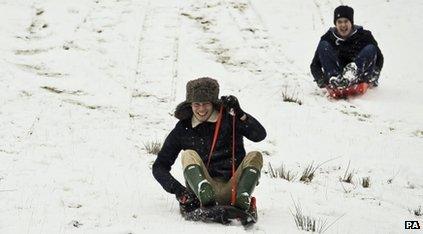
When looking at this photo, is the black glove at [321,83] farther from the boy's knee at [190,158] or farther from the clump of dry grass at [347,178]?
the boy's knee at [190,158]

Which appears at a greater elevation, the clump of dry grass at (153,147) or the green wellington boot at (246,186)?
the green wellington boot at (246,186)

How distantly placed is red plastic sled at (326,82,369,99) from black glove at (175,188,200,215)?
4.16 meters

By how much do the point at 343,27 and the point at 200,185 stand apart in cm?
488

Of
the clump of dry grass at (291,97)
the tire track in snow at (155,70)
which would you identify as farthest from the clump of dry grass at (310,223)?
the clump of dry grass at (291,97)

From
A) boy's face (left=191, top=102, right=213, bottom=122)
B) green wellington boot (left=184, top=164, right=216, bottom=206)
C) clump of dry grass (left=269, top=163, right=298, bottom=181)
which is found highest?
boy's face (left=191, top=102, right=213, bottom=122)

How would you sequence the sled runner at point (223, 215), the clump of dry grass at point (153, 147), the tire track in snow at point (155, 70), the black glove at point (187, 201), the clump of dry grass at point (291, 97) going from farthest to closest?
the clump of dry grass at point (291, 97) → the tire track in snow at point (155, 70) → the clump of dry grass at point (153, 147) → the black glove at point (187, 201) → the sled runner at point (223, 215)

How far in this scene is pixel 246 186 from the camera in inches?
168

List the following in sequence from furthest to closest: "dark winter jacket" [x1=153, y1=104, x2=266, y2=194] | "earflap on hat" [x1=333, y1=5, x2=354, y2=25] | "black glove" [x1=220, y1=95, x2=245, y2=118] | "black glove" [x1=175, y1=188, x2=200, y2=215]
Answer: "earflap on hat" [x1=333, y1=5, x2=354, y2=25] → "dark winter jacket" [x1=153, y1=104, x2=266, y2=194] → "black glove" [x1=175, y1=188, x2=200, y2=215] → "black glove" [x1=220, y1=95, x2=245, y2=118]

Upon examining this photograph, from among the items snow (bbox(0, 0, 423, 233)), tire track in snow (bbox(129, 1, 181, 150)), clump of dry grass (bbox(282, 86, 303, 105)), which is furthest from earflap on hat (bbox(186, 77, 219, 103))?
clump of dry grass (bbox(282, 86, 303, 105))

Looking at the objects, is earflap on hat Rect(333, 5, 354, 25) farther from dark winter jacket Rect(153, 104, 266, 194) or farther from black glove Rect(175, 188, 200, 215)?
black glove Rect(175, 188, 200, 215)

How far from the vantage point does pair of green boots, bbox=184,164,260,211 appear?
4.20m

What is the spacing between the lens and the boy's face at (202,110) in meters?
4.49

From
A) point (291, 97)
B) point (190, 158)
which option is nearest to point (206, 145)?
point (190, 158)

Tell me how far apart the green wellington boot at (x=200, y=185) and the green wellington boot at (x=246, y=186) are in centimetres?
19
